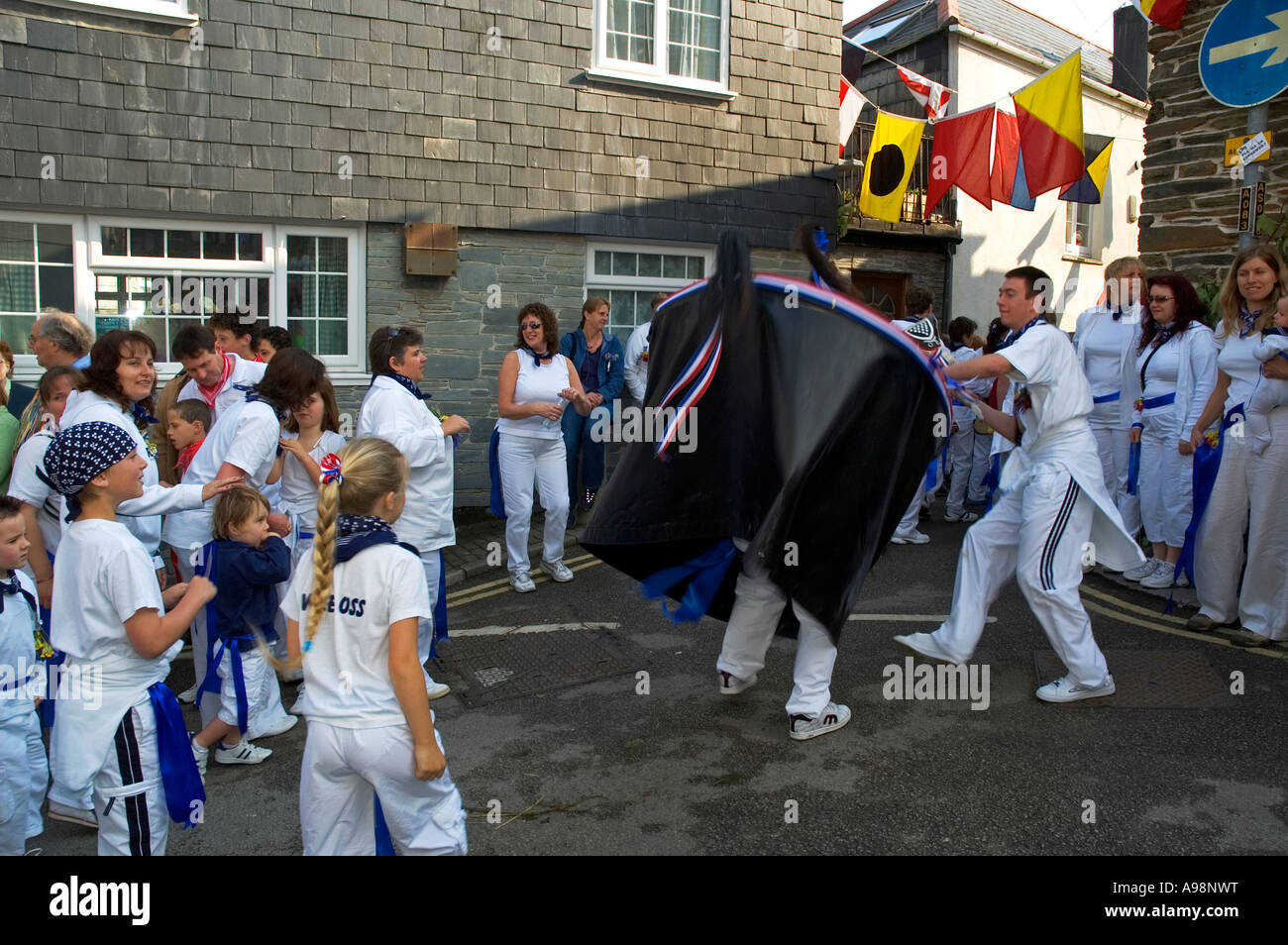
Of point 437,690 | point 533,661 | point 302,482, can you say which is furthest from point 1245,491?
point 302,482

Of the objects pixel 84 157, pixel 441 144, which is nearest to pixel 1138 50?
pixel 441 144

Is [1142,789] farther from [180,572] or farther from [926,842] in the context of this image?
[180,572]

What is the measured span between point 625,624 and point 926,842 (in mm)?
3031

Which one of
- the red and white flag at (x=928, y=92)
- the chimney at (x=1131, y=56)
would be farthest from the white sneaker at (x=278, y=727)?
the chimney at (x=1131, y=56)

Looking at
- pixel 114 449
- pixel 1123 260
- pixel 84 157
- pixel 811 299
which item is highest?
pixel 84 157

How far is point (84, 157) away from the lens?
836 cm

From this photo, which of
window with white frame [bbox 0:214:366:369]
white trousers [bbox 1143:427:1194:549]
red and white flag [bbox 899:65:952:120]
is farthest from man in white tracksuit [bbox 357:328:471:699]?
red and white flag [bbox 899:65:952:120]

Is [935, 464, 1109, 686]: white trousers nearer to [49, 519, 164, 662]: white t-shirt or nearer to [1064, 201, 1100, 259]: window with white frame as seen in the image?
[49, 519, 164, 662]: white t-shirt

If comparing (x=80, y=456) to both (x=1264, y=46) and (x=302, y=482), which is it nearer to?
(x=302, y=482)

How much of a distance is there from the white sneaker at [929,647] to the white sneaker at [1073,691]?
438 mm

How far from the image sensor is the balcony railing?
14.6 meters

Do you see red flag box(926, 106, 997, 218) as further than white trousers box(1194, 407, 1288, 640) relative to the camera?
Yes

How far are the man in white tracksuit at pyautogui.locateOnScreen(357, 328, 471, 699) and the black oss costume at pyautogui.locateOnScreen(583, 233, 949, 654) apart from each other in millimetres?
1162

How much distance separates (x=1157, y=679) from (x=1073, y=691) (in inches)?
26.7
